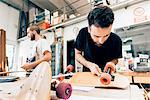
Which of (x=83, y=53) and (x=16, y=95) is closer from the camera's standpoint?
(x=16, y=95)

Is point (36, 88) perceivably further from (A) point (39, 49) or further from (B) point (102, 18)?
(A) point (39, 49)

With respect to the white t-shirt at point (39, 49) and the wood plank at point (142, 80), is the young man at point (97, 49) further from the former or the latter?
the wood plank at point (142, 80)

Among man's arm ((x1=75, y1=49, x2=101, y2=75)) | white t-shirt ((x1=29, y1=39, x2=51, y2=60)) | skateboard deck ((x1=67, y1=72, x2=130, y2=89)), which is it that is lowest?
skateboard deck ((x1=67, y1=72, x2=130, y2=89))

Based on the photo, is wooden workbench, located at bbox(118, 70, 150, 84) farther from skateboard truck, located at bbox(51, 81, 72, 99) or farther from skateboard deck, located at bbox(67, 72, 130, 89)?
skateboard truck, located at bbox(51, 81, 72, 99)

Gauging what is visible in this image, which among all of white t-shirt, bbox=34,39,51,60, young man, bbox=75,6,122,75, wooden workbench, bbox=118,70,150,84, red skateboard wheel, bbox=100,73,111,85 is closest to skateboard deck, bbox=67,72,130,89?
red skateboard wheel, bbox=100,73,111,85

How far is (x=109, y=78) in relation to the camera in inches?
32.2

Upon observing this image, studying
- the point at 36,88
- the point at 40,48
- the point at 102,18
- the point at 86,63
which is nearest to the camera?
the point at 36,88

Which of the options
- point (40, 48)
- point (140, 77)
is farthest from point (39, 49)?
point (140, 77)

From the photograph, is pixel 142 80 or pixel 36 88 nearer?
pixel 36 88

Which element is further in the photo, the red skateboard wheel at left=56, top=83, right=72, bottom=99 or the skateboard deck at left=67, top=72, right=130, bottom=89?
the skateboard deck at left=67, top=72, right=130, bottom=89

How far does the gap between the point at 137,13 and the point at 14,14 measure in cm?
396

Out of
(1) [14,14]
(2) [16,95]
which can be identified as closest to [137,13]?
(2) [16,95]

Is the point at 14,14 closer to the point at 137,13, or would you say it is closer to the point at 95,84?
the point at 137,13

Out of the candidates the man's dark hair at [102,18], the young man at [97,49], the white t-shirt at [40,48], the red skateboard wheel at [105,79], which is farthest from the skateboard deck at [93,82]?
the white t-shirt at [40,48]
